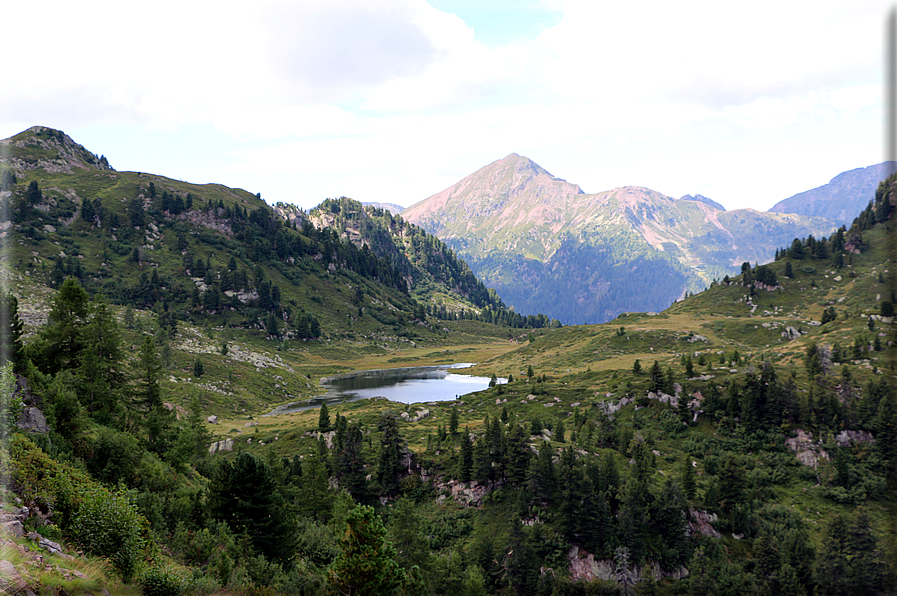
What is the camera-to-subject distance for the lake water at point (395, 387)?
143000 mm

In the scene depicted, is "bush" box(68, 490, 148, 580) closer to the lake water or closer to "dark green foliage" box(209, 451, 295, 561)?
"dark green foliage" box(209, 451, 295, 561)

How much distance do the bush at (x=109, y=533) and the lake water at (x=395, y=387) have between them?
359 ft

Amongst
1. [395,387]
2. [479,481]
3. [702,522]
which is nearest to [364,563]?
[479,481]

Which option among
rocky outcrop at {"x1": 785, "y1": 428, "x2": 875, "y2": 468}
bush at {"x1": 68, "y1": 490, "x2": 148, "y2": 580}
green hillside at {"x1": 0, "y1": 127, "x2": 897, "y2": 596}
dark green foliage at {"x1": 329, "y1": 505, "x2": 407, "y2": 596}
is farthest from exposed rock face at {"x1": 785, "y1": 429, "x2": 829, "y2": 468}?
bush at {"x1": 68, "y1": 490, "x2": 148, "y2": 580}

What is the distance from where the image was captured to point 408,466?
6912 centimetres

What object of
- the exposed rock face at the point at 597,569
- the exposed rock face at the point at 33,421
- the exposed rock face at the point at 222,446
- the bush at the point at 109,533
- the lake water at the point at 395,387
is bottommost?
the exposed rock face at the point at 597,569

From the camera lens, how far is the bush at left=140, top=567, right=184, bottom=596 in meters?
18.4

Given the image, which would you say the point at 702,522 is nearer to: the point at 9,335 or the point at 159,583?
the point at 159,583

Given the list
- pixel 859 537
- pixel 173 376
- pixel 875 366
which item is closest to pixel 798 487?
pixel 859 537

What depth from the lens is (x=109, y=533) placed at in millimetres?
19422

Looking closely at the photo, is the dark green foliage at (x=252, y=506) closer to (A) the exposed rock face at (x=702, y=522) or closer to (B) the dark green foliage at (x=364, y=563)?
(B) the dark green foliage at (x=364, y=563)

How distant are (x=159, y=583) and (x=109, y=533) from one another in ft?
10.5

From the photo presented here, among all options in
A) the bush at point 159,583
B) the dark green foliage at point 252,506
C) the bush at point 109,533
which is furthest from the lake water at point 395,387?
the bush at point 159,583

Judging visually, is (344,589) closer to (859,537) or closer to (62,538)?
→ (62,538)
